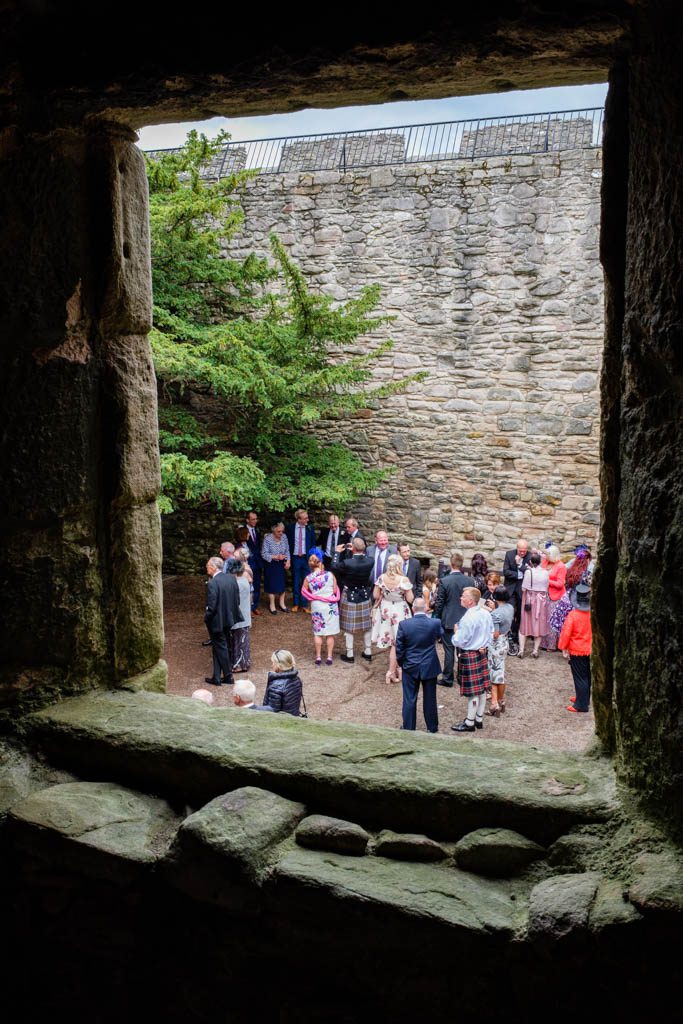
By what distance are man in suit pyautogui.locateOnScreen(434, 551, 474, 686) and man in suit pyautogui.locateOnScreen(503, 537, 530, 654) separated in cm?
109

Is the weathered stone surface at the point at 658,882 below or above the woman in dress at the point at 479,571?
above

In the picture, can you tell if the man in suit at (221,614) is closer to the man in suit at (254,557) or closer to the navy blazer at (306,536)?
the man in suit at (254,557)

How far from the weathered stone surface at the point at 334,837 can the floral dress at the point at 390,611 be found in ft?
19.7

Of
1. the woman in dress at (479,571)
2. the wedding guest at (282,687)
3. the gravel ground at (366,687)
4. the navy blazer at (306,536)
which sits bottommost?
the gravel ground at (366,687)

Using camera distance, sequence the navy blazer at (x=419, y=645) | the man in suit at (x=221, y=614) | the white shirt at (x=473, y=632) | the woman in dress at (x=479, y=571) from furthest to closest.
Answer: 1. the woman in dress at (x=479, y=571)
2. the man in suit at (x=221, y=614)
3. the white shirt at (x=473, y=632)
4. the navy blazer at (x=419, y=645)

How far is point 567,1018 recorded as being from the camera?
1.53 m

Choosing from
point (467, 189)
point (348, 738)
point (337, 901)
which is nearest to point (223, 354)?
point (467, 189)

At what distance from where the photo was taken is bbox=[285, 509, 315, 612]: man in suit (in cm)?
1016

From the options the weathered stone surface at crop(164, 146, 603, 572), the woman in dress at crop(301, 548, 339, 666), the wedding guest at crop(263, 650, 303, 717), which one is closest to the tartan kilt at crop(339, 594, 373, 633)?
the woman in dress at crop(301, 548, 339, 666)

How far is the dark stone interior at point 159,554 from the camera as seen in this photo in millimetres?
1590

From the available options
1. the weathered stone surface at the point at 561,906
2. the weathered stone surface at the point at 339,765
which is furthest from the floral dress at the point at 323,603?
the weathered stone surface at the point at 561,906

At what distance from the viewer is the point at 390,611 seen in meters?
7.90

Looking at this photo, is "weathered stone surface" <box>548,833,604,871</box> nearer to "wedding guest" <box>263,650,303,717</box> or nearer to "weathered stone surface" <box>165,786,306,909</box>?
"weathered stone surface" <box>165,786,306,909</box>

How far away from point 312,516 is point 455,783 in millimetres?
8993
